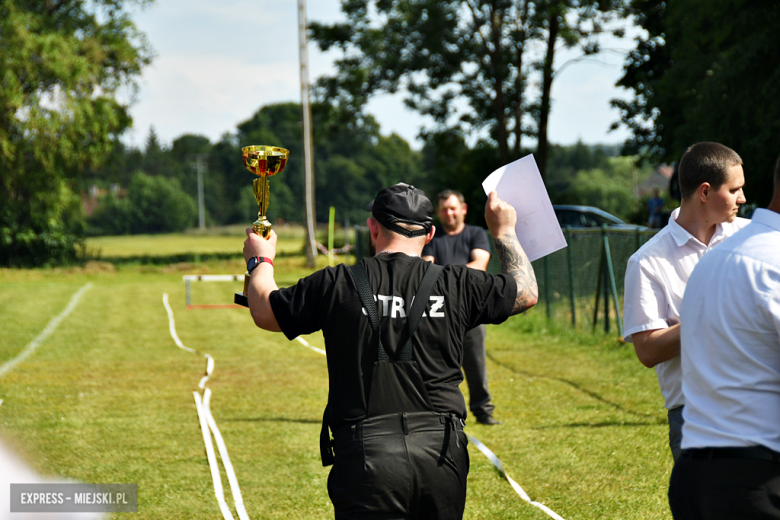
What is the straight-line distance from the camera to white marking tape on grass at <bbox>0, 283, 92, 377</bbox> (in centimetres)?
1105

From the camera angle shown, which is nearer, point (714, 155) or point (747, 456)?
point (747, 456)

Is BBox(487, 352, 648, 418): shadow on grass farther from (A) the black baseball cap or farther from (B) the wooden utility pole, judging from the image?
(B) the wooden utility pole

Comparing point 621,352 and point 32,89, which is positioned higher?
point 32,89

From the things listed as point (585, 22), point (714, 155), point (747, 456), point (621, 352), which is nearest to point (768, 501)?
point (747, 456)

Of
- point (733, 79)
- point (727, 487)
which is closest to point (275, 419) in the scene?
point (727, 487)

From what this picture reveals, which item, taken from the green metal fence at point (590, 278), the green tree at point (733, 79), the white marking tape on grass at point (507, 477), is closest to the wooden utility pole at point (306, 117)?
the green tree at point (733, 79)

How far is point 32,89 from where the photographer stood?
32.8 metres

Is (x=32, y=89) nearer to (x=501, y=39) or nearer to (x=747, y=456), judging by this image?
(x=501, y=39)

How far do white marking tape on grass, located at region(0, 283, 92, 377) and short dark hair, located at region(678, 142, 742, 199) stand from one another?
9.70 m

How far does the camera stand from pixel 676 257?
3152 mm

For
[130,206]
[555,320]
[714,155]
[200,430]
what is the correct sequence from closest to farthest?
[714,155], [200,430], [555,320], [130,206]

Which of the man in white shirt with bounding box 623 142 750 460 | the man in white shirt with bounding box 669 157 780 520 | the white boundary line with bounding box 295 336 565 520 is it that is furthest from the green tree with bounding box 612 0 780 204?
the man in white shirt with bounding box 669 157 780 520

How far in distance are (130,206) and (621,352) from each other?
4116 inches

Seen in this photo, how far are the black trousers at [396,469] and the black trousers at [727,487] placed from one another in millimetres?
829
